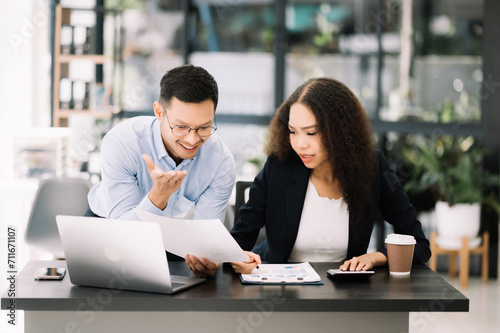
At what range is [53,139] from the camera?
4.81 metres

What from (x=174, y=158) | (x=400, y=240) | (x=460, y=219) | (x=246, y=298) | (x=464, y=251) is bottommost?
(x=464, y=251)

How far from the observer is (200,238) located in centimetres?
182

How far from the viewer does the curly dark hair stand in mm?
2266

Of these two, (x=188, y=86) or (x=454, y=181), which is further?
(x=454, y=181)

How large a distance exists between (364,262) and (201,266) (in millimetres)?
507

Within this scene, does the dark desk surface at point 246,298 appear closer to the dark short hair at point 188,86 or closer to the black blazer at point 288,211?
the black blazer at point 288,211

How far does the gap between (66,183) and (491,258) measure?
343 centimetres

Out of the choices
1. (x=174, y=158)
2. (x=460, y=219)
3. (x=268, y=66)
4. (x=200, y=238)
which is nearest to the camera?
(x=200, y=238)

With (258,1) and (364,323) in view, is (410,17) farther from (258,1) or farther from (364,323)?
(364,323)

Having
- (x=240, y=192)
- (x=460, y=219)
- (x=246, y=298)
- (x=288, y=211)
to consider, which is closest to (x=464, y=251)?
(x=460, y=219)

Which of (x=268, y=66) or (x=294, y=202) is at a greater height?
(x=268, y=66)

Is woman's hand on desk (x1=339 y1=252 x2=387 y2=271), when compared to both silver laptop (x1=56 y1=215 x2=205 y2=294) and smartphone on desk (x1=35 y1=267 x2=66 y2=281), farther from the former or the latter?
smartphone on desk (x1=35 y1=267 x2=66 y2=281)

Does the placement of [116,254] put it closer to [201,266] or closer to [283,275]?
[201,266]

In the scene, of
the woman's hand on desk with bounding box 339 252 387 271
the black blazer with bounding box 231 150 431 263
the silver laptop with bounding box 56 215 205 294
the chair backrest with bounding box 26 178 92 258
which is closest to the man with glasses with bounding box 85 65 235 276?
the black blazer with bounding box 231 150 431 263
